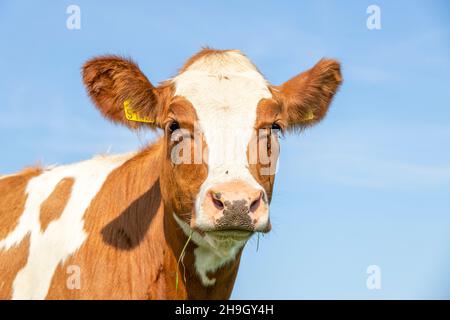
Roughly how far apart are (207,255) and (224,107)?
1588 mm

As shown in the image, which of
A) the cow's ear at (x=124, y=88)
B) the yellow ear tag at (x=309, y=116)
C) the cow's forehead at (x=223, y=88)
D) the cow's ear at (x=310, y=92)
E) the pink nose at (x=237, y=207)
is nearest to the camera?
the pink nose at (x=237, y=207)

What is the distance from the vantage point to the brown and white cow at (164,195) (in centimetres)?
763

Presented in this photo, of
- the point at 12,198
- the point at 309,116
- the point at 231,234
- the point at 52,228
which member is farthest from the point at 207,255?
the point at 12,198

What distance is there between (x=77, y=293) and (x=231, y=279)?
1689 mm

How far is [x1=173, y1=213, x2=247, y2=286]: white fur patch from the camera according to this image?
26.5 feet

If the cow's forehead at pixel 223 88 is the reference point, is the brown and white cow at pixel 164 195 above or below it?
below

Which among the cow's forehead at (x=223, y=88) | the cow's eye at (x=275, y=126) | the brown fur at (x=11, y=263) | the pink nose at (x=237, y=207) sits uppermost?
the cow's forehead at (x=223, y=88)

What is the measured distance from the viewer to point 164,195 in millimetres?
8383

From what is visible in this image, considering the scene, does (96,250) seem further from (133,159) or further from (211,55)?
(211,55)

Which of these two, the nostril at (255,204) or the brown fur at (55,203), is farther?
the brown fur at (55,203)

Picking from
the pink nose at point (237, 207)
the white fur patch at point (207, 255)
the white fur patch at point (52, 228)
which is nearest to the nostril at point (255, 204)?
the pink nose at point (237, 207)

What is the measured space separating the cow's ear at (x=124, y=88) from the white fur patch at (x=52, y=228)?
98cm

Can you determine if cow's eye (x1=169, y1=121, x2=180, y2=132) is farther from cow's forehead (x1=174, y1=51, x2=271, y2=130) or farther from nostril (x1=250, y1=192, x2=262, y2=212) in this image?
nostril (x1=250, y1=192, x2=262, y2=212)

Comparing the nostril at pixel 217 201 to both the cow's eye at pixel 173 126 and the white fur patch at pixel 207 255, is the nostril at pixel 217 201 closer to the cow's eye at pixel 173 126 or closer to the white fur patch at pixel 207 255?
the white fur patch at pixel 207 255
